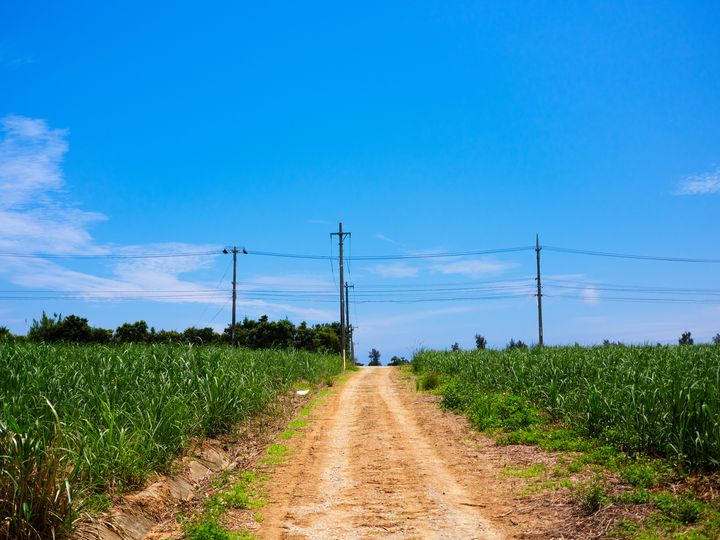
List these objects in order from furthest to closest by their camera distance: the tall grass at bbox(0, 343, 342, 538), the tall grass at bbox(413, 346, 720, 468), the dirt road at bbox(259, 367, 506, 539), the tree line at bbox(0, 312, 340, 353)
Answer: the tree line at bbox(0, 312, 340, 353) < the tall grass at bbox(413, 346, 720, 468) < the dirt road at bbox(259, 367, 506, 539) < the tall grass at bbox(0, 343, 342, 538)

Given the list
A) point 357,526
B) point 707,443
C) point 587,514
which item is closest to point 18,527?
point 357,526

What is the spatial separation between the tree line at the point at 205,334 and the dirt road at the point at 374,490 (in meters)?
33.3

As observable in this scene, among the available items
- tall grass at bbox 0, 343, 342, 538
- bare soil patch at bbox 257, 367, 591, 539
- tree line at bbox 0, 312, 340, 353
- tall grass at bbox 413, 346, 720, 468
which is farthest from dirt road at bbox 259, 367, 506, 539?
tree line at bbox 0, 312, 340, 353

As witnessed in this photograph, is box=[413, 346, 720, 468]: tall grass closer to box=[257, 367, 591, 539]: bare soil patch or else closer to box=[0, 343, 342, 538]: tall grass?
box=[257, 367, 591, 539]: bare soil patch

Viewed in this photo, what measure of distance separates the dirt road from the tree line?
109 feet

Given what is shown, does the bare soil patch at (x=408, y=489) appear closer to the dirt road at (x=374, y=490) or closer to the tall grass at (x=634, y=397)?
the dirt road at (x=374, y=490)

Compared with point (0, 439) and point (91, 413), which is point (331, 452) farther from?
point (0, 439)

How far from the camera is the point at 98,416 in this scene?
27.9ft

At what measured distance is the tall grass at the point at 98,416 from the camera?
18.2ft

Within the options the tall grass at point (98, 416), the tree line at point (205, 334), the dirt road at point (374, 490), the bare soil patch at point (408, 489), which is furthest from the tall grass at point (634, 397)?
the tree line at point (205, 334)

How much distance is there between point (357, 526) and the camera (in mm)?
6844

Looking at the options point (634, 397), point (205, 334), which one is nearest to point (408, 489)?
point (634, 397)

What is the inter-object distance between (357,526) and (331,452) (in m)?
A: 4.66

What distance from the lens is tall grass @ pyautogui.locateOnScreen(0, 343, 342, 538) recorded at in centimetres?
555
